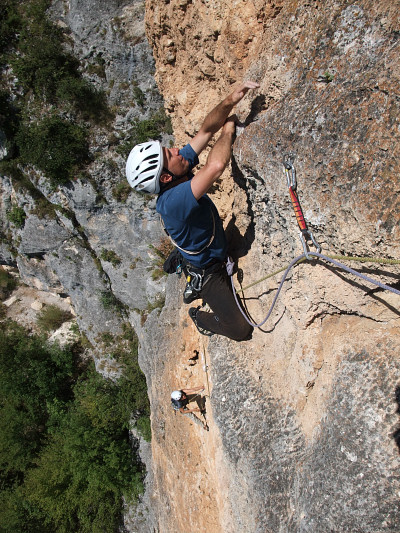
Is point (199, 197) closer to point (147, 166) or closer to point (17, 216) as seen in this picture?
point (147, 166)

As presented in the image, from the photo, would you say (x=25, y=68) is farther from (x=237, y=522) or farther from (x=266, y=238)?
(x=237, y=522)

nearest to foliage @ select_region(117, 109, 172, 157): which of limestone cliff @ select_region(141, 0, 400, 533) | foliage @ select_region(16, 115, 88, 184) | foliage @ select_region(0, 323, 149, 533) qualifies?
foliage @ select_region(16, 115, 88, 184)

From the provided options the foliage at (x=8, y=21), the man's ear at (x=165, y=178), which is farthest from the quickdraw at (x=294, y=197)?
the foliage at (x=8, y=21)

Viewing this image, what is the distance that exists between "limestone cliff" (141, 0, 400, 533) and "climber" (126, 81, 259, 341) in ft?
0.74

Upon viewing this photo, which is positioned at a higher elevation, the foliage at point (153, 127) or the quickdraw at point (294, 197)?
the foliage at point (153, 127)

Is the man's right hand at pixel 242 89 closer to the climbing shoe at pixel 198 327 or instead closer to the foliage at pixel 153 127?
the climbing shoe at pixel 198 327

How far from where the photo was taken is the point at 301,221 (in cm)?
264

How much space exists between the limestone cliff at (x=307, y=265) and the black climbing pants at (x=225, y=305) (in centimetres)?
20

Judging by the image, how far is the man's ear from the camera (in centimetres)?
335

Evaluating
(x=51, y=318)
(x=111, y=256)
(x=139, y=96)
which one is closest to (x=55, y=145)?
(x=139, y=96)

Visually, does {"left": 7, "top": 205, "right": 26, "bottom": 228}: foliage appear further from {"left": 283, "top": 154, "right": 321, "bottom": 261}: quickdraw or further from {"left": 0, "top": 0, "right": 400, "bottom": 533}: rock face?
{"left": 283, "top": 154, "right": 321, "bottom": 261}: quickdraw

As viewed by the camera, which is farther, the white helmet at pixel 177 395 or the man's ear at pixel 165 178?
the white helmet at pixel 177 395

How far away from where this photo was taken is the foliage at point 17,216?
10135 mm

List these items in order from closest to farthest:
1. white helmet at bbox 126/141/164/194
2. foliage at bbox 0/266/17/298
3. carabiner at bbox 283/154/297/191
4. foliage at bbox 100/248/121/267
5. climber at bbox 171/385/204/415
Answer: carabiner at bbox 283/154/297/191 < white helmet at bbox 126/141/164/194 < climber at bbox 171/385/204/415 < foliage at bbox 100/248/121/267 < foliage at bbox 0/266/17/298
